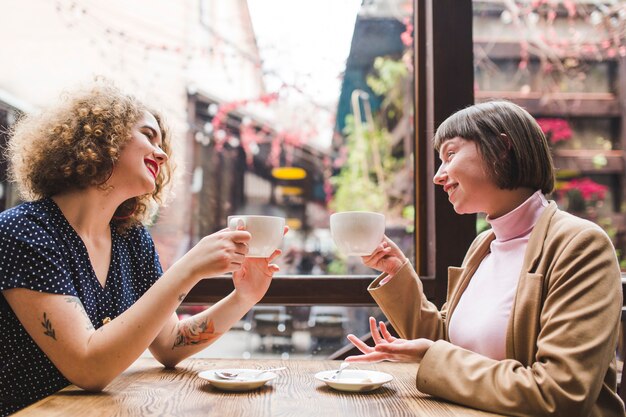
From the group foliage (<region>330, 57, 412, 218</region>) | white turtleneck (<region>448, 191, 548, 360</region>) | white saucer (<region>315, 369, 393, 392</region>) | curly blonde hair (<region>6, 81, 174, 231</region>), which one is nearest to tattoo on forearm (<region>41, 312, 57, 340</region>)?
curly blonde hair (<region>6, 81, 174, 231</region>)

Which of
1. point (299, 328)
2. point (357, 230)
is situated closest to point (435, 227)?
point (357, 230)

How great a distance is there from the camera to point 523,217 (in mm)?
1270

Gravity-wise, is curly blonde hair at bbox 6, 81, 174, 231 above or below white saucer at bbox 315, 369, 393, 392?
above

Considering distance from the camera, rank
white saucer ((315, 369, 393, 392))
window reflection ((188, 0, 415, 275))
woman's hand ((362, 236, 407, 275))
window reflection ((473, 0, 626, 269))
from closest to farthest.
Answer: white saucer ((315, 369, 393, 392))
woman's hand ((362, 236, 407, 275))
window reflection ((188, 0, 415, 275))
window reflection ((473, 0, 626, 269))

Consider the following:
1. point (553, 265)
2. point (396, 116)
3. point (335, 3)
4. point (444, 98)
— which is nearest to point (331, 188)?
point (396, 116)

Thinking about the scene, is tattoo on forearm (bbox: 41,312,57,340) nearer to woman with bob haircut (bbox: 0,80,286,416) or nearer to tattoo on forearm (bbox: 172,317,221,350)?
woman with bob haircut (bbox: 0,80,286,416)

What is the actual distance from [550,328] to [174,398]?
752 millimetres

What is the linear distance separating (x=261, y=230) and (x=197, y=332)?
470 mm

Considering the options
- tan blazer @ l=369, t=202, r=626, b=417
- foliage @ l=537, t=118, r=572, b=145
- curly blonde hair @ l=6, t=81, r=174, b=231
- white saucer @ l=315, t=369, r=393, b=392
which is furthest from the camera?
foliage @ l=537, t=118, r=572, b=145

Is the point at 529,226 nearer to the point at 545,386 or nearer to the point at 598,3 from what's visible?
the point at 545,386

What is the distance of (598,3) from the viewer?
2.87 meters

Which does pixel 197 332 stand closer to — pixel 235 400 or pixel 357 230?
pixel 235 400

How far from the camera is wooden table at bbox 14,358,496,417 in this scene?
93 centimetres

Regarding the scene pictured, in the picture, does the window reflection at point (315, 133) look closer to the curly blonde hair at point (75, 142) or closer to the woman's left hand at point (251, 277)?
the woman's left hand at point (251, 277)
